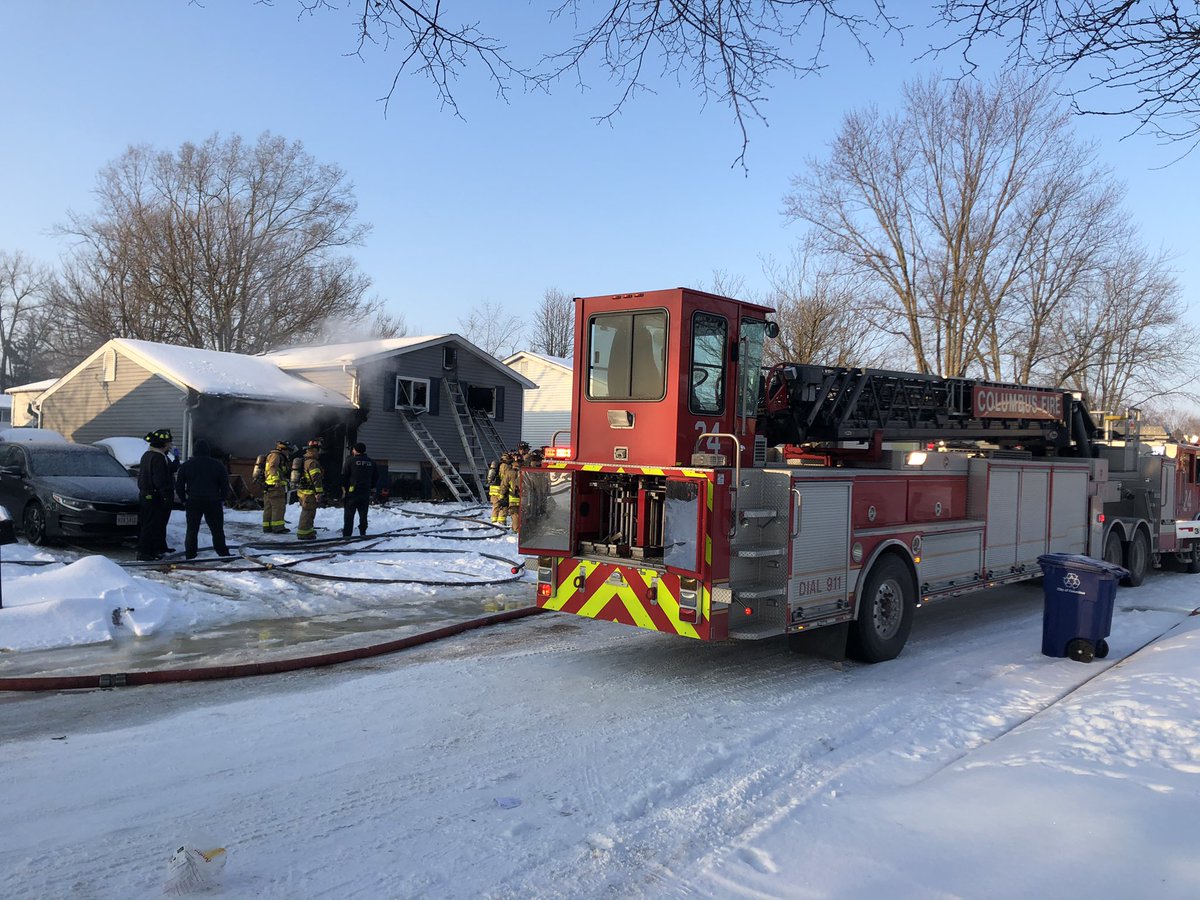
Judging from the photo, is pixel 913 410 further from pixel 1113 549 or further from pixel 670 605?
pixel 670 605

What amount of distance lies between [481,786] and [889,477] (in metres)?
4.78

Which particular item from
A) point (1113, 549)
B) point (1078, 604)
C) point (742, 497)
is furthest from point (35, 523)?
point (1113, 549)

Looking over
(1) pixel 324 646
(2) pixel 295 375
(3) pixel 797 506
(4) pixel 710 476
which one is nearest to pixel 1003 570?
(3) pixel 797 506

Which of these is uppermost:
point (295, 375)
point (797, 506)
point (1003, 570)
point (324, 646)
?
point (295, 375)

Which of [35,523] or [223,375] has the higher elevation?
[223,375]

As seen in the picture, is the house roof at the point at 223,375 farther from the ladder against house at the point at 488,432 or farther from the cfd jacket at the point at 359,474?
the cfd jacket at the point at 359,474

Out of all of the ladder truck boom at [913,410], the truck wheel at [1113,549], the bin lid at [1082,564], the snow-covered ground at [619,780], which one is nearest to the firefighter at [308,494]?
the snow-covered ground at [619,780]

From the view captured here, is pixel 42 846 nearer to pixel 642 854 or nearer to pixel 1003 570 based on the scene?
pixel 642 854

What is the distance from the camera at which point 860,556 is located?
7.54 m

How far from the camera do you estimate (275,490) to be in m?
15.3

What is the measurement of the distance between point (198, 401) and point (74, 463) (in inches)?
291

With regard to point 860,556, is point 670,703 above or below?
below

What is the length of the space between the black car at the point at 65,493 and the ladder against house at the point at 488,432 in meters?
13.1

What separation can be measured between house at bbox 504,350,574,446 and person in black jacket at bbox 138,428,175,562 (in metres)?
26.2
